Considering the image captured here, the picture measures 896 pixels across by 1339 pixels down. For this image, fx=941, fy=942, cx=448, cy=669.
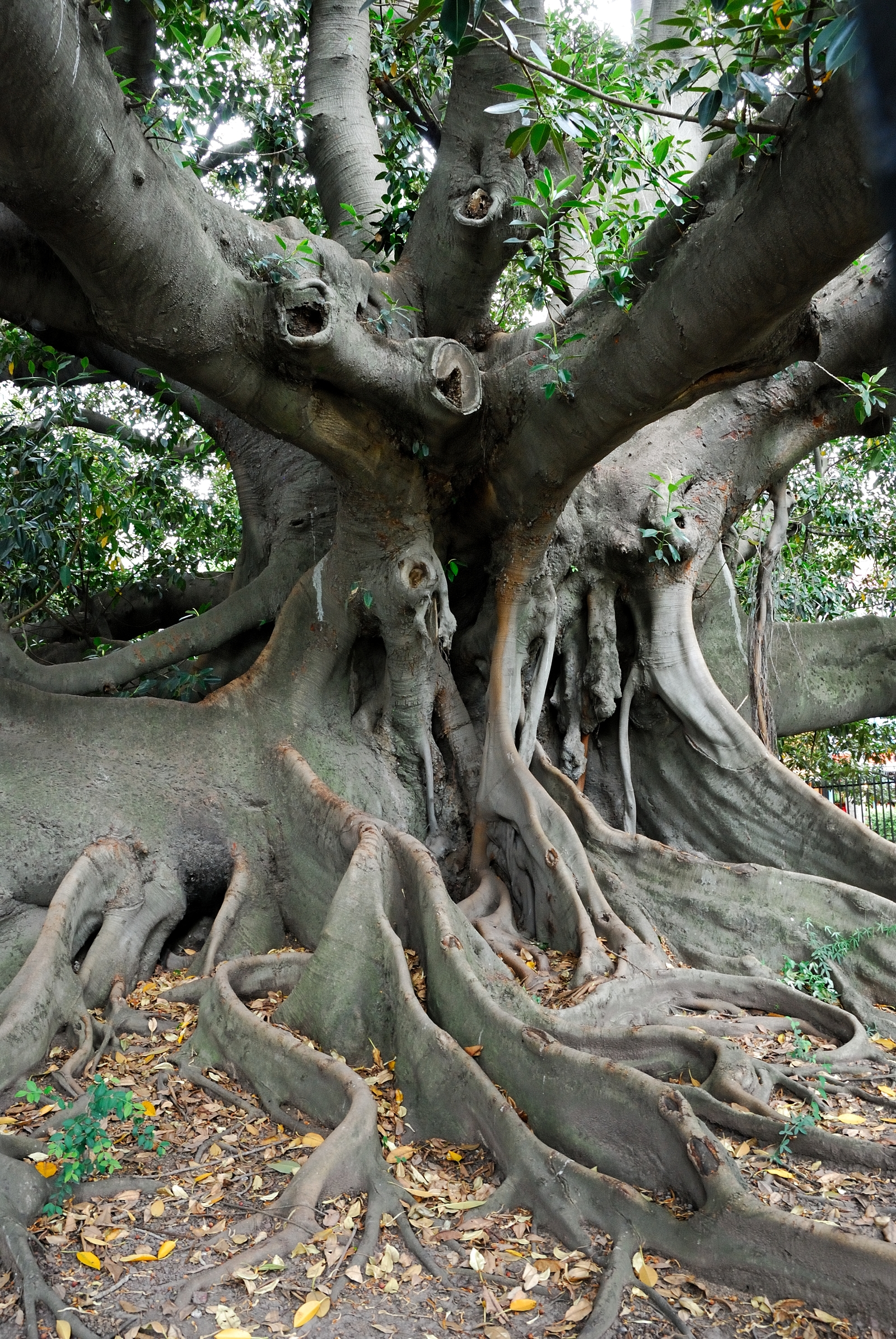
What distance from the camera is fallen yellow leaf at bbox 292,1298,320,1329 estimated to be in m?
2.25

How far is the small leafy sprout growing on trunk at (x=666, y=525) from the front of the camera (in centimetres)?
571

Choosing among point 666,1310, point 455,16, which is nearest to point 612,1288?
point 666,1310

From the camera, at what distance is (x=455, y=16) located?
1944mm

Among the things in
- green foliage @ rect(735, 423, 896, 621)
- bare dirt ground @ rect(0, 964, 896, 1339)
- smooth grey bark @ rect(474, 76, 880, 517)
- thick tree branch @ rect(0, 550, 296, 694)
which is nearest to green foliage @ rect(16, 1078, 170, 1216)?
bare dirt ground @ rect(0, 964, 896, 1339)

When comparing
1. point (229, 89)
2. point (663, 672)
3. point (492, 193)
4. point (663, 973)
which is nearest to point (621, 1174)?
point (663, 973)

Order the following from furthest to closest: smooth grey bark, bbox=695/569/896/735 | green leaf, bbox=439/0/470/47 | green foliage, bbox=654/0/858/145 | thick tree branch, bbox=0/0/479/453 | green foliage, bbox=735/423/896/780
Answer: green foliage, bbox=735/423/896/780
smooth grey bark, bbox=695/569/896/735
thick tree branch, bbox=0/0/479/453
green foliage, bbox=654/0/858/145
green leaf, bbox=439/0/470/47

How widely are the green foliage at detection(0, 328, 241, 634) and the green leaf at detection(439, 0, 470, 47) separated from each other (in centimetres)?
392

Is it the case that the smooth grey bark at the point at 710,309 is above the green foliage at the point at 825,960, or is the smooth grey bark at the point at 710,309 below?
above

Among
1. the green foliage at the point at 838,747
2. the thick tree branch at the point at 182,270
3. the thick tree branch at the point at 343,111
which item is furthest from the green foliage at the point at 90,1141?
the green foliage at the point at 838,747

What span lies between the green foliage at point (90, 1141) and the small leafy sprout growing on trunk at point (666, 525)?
13.3ft

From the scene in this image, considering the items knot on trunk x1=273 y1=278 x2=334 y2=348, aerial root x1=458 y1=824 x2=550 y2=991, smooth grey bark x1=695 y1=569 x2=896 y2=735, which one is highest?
knot on trunk x1=273 y1=278 x2=334 y2=348

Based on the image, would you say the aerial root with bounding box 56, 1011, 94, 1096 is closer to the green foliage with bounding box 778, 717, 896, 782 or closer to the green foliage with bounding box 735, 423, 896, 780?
the green foliage with bounding box 735, 423, 896, 780

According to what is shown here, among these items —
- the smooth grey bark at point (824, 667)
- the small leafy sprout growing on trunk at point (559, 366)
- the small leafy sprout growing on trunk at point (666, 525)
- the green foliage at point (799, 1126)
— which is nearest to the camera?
the green foliage at point (799, 1126)

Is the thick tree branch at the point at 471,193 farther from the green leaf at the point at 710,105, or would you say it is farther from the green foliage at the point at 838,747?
the green foliage at the point at 838,747
